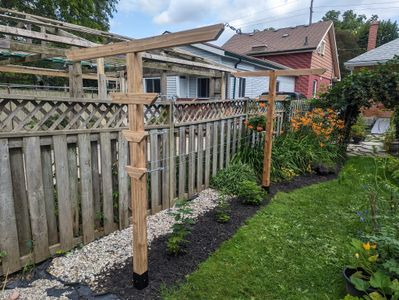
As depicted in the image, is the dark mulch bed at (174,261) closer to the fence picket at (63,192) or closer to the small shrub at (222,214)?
the small shrub at (222,214)

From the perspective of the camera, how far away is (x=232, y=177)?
4531mm

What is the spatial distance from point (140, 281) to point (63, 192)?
1092 mm

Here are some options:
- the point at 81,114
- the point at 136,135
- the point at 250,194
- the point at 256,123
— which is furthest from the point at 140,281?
the point at 256,123

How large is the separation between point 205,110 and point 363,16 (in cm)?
5826

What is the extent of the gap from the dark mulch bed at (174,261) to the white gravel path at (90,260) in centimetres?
12

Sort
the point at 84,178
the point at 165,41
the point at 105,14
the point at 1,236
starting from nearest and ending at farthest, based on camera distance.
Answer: the point at 165,41
the point at 1,236
the point at 84,178
the point at 105,14

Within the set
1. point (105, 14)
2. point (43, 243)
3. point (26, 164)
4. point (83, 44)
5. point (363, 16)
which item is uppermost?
point (363, 16)

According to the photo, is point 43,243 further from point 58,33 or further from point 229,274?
point 58,33

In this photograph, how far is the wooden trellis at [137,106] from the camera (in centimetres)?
174

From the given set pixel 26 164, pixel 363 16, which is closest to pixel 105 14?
pixel 26 164

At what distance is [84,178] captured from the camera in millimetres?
2645

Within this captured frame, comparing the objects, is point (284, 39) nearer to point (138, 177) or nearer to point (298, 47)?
point (298, 47)

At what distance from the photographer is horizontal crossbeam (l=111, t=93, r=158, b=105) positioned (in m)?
1.82

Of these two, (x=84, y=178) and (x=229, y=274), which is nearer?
(x=229, y=274)
